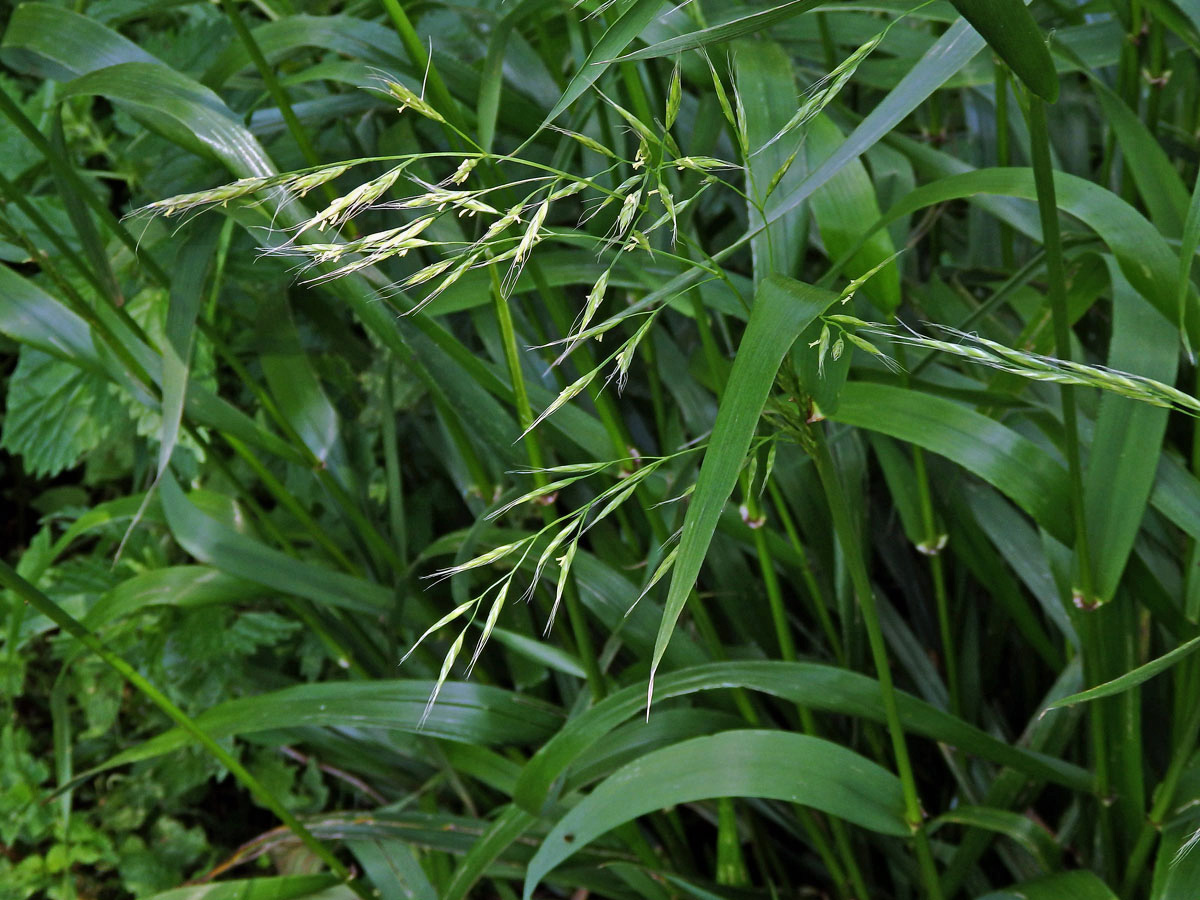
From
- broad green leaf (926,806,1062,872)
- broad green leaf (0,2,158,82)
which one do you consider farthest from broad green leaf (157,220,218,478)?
broad green leaf (926,806,1062,872)

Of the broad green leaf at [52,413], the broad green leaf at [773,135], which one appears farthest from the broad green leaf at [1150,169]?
the broad green leaf at [52,413]

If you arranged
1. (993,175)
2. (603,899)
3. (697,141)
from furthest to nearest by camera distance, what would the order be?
(603,899), (697,141), (993,175)

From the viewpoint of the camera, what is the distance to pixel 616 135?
0.81 meters

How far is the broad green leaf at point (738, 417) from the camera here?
35 centimetres

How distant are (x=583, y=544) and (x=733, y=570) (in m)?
0.23

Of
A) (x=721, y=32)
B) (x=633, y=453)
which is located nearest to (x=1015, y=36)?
(x=721, y=32)

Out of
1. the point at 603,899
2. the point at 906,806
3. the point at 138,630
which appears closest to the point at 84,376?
the point at 138,630

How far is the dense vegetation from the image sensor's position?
540mm

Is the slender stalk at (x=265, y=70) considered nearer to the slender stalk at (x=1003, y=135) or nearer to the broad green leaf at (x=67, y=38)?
the broad green leaf at (x=67, y=38)

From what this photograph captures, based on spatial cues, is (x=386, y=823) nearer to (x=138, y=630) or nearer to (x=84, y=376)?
(x=138, y=630)

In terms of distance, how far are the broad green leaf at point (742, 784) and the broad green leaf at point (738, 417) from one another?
0.26 m

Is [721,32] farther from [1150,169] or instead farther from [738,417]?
[1150,169]

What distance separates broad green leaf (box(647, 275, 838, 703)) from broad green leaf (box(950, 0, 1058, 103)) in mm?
104

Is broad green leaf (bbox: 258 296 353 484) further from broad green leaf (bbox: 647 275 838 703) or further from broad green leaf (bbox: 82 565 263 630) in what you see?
broad green leaf (bbox: 647 275 838 703)
